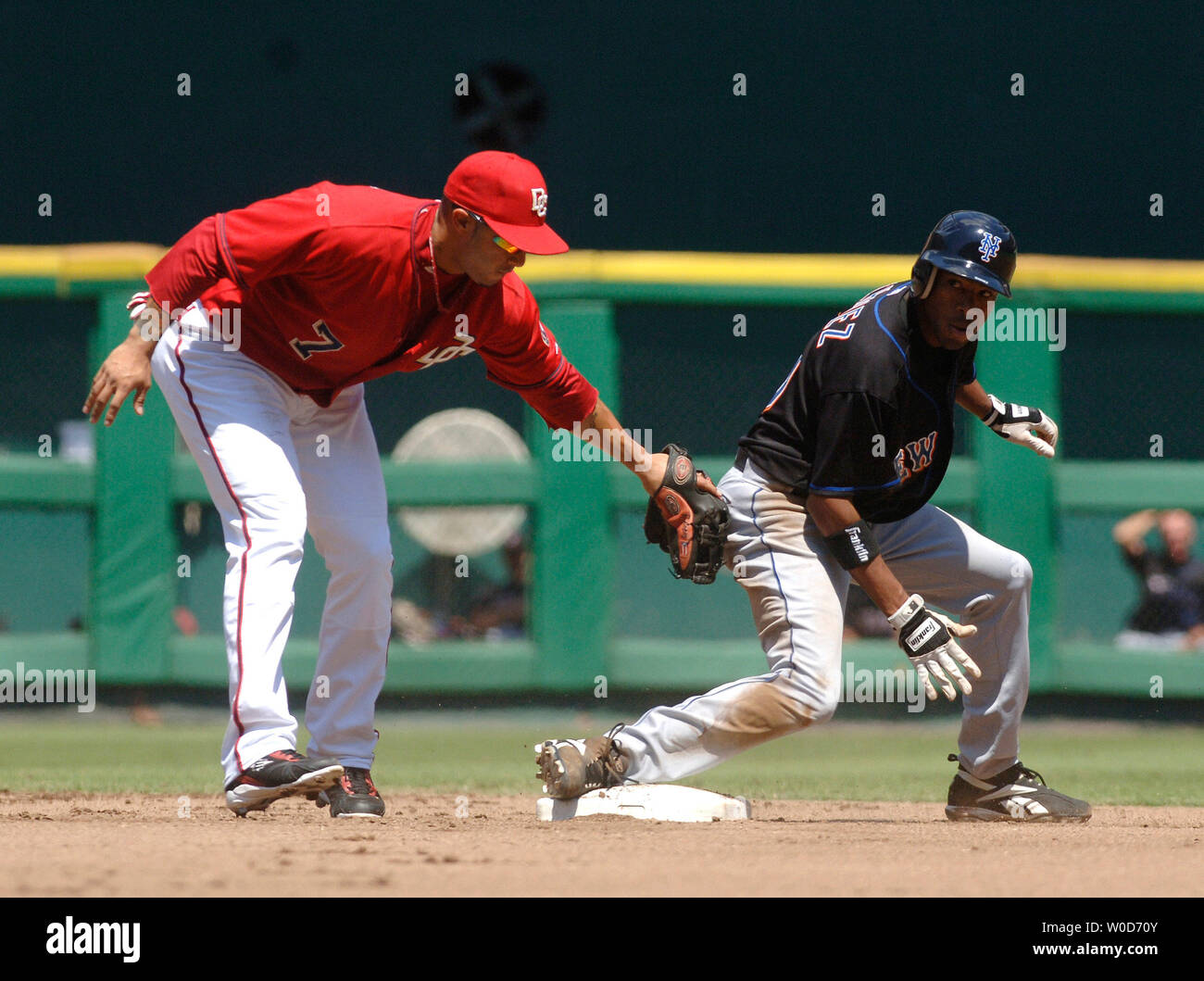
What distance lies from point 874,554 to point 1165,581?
3803mm

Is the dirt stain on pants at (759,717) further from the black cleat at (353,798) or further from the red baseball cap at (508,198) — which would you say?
the red baseball cap at (508,198)

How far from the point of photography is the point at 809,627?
401cm

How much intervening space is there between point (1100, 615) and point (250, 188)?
5745mm

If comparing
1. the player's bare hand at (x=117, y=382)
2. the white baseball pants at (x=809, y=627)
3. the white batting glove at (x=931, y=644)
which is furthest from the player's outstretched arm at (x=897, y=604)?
the player's bare hand at (x=117, y=382)

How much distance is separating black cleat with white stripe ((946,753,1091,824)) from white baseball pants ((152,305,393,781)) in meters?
1.64

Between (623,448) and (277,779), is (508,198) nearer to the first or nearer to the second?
(623,448)

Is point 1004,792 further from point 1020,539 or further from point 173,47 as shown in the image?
point 173,47

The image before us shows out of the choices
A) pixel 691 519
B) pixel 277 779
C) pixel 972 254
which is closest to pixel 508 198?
pixel 691 519

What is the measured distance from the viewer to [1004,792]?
4277 millimetres

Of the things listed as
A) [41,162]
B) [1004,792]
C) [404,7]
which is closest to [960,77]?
[404,7]

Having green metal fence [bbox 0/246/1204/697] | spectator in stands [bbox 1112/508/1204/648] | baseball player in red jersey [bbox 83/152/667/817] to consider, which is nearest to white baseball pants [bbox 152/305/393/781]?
baseball player in red jersey [bbox 83/152/667/817]

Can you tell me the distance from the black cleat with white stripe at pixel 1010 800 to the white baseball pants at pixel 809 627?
0.05 meters

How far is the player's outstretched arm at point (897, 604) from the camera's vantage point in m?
3.84

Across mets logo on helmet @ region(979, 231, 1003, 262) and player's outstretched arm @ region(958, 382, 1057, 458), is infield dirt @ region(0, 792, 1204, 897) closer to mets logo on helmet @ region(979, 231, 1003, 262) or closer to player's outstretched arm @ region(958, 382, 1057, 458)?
player's outstretched arm @ region(958, 382, 1057, 458)
